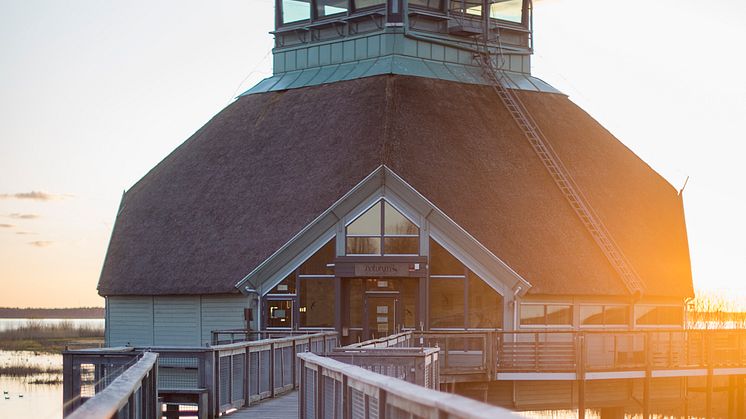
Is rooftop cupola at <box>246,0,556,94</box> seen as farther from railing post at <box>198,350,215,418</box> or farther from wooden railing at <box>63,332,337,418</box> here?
railing post at <box>198,350,215,418</box>

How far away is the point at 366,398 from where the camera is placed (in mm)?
14211

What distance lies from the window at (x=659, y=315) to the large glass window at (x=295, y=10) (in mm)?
22032

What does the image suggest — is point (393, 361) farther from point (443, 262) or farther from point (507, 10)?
point (507, 10)

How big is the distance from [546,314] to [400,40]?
55.2 ft

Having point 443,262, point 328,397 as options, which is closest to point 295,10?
point 443,262

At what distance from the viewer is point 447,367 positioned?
40938 millimetres

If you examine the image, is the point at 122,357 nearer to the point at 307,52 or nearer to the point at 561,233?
the point at 561,233

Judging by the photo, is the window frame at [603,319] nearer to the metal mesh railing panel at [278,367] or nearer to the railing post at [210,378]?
the metal mesh railing panel at [278,367]

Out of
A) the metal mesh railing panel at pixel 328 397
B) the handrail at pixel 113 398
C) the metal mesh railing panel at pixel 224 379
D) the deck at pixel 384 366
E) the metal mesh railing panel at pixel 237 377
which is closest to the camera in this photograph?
the handrail at pixel 113 398

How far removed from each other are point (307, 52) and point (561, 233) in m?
17.0

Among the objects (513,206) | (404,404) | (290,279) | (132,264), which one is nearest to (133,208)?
(132,264)

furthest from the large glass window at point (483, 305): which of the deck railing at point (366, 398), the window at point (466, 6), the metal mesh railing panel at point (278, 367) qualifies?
the deck railing at point (366, 398)

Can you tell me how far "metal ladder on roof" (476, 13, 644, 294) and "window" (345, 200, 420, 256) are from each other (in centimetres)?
904

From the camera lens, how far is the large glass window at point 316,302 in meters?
50.8
